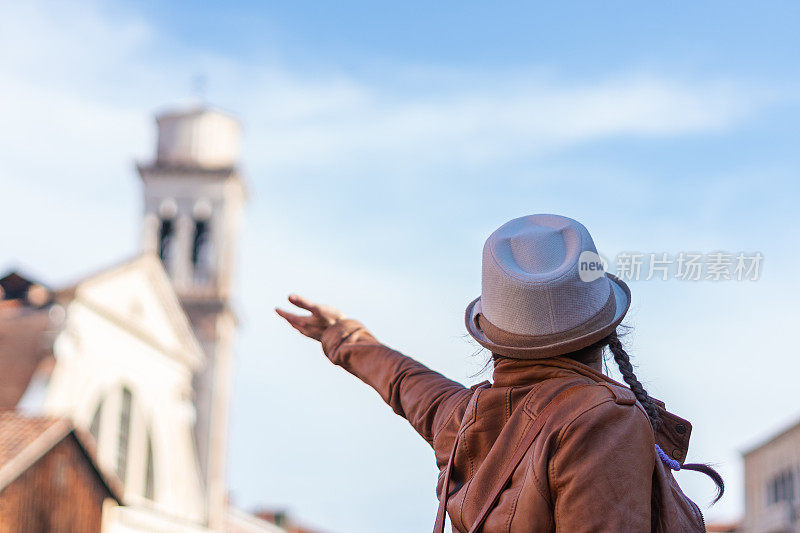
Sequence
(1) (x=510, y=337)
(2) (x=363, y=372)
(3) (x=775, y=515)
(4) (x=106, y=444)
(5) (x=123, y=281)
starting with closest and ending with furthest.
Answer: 1. (1) (x=510, y=337)
2. (2) (x=363, y=372)
3. (4) (x=106, y=444)
4. (5) (x=123, y=281)
5. (3) (x=775, y=515)

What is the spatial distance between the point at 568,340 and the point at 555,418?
0.17 meters

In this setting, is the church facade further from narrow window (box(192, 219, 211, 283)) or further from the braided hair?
the braided hair

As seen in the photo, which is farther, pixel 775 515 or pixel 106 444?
pixel 775 515

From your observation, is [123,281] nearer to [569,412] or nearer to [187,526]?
[187,526]

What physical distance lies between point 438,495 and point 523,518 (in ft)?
1.47

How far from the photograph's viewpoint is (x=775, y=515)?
39312 millimetres

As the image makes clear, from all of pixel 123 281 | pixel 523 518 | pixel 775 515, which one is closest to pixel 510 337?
pixel 523 518

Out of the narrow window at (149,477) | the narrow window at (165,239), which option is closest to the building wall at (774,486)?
the narrow window at (149,477)

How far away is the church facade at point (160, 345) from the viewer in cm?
2381

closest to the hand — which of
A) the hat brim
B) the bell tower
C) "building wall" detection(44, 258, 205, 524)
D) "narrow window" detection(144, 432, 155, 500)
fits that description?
the hat brim

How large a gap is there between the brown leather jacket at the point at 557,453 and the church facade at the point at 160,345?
17.3m

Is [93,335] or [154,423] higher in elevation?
[93,335]

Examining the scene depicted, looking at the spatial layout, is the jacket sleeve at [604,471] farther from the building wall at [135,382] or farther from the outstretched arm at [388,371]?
the building wall at [135,382]

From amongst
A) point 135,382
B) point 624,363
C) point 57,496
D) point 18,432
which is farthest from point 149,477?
point 624,363
